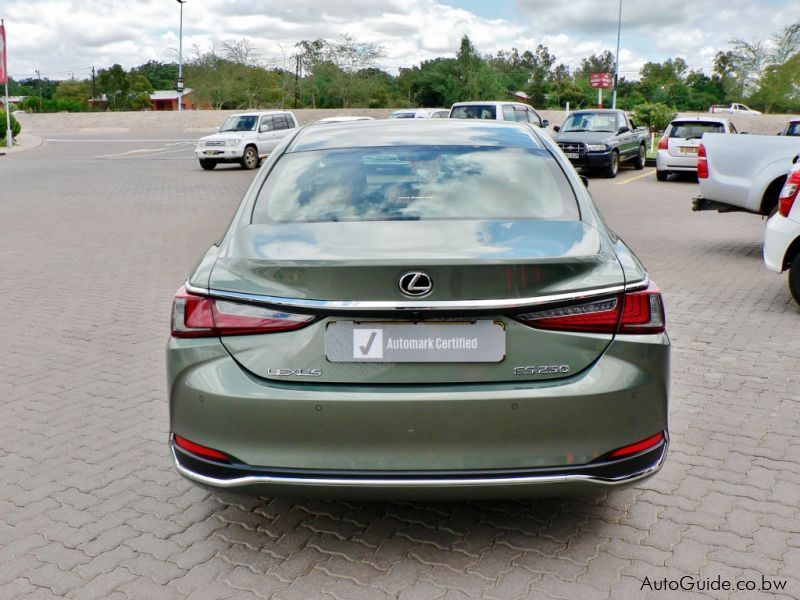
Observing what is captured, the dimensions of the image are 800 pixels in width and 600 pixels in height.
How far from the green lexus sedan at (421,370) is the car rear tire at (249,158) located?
981 inches

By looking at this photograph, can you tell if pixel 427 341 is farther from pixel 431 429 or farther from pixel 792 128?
pixel 792 128

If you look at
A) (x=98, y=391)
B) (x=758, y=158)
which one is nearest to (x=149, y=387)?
(x=98, y=391)

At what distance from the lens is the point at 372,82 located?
73625 millimetres

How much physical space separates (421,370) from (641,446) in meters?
0.83

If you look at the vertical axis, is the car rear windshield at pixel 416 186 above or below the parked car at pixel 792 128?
below

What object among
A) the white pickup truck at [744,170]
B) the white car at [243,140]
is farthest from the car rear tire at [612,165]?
the white pickup truck at [744,170]

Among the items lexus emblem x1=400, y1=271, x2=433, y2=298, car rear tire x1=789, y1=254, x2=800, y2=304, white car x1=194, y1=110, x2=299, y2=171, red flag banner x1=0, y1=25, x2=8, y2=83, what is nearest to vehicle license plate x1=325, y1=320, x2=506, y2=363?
lexus emblem x1=400, y1=271, x2=433, y2=298

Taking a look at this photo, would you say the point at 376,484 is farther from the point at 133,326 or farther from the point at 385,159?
the point at 133,326

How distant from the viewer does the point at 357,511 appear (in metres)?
3.69

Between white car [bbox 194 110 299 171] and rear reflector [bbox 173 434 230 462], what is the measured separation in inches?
968

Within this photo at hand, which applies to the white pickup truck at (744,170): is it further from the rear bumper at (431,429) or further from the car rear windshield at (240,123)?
the car rear windshield at (240,123)

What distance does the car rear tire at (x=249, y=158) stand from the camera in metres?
27.3

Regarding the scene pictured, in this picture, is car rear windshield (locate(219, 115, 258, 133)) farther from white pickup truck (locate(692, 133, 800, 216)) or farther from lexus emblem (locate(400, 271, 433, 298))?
lexus emblem (locate(400, 271, 433, 298))

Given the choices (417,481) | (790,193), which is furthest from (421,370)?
(790,193)
